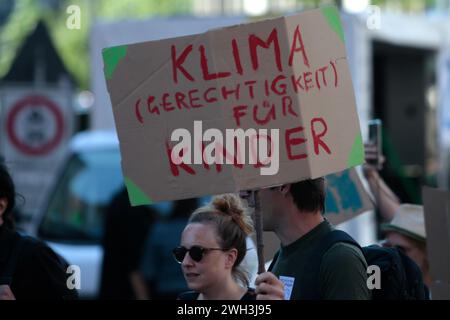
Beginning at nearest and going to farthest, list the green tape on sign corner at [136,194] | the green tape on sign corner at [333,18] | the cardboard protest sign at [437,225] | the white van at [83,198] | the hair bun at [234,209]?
the green tape on sign corner at [136,194]
the green tape on sign corner at [333,18]
the hair bun at [234,209]
the cardboard protest sign at [437,225]
the white van at [83,198]

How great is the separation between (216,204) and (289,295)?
70 cm

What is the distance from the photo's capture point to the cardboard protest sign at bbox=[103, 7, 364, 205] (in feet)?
13.9

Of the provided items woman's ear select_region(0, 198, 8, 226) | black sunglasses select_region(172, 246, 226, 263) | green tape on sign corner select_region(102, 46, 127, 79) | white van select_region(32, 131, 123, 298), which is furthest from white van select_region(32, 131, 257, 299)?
green tape on sign corner select_region(102, 46, 127, 79)

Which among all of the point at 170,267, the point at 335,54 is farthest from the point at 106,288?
the point at 335,54

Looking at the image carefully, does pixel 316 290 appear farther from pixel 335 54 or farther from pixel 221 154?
pixel 335 54

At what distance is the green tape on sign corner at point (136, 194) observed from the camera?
4.36 meters

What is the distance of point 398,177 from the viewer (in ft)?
39.0

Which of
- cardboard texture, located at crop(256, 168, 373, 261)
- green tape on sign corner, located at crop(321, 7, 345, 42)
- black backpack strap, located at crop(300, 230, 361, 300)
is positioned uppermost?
green tape on sign corner, located at crop(321, 7, 345, 42)

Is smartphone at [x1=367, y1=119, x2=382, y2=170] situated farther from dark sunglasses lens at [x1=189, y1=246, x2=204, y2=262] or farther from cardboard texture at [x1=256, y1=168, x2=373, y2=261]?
dark sunglasses lens at [x1=189, y1=246, x2=204, y2=262]

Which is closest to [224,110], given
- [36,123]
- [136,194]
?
[136,194]

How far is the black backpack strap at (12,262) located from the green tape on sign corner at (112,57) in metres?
0.89

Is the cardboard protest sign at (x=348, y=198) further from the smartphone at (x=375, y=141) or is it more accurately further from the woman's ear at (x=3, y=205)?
the woman's ear at (x=3, y=205)

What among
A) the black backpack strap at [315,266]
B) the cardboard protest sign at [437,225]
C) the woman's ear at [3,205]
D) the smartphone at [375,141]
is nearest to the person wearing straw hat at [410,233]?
the smartphone at [375,141]

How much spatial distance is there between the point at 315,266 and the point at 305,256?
7 centimetres
